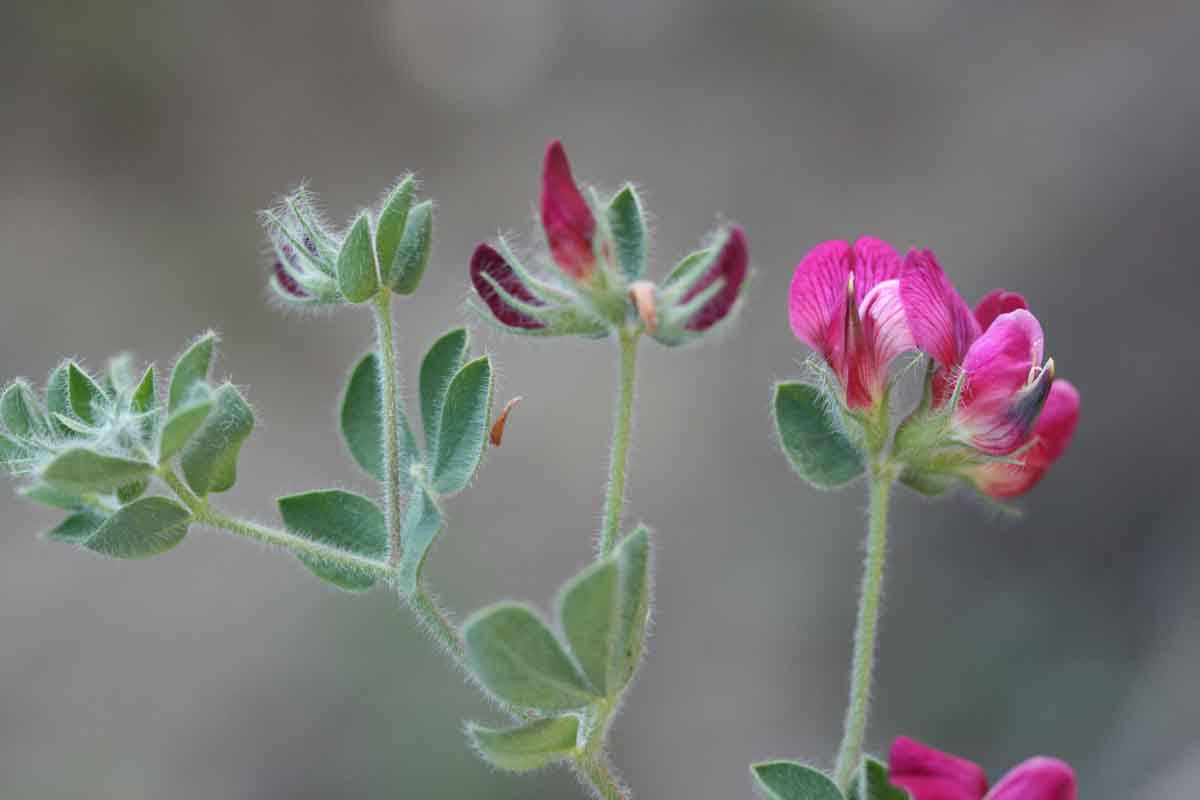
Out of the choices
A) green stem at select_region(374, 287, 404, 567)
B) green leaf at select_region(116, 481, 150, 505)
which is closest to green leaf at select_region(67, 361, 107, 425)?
green leaf at select_region(116, 481, 150, 505)

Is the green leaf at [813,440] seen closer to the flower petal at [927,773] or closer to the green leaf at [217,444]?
the flower petal at [927,773]

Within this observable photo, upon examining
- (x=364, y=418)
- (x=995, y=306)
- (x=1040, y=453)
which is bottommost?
(x=1040, y=453)

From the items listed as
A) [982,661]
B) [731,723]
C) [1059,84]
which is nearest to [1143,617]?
[982,661]

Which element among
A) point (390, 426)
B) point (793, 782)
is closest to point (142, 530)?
point (390, 426)

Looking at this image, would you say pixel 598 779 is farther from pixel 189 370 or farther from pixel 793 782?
pixel 189 370

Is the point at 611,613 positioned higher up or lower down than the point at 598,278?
lower down

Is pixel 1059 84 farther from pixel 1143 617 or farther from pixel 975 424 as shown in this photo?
pixel 975 424

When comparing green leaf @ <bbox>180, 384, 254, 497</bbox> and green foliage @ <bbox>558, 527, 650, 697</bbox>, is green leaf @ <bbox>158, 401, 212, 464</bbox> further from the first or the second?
green foliage @ <bbox>558, 527, 650, 697</bbox>
